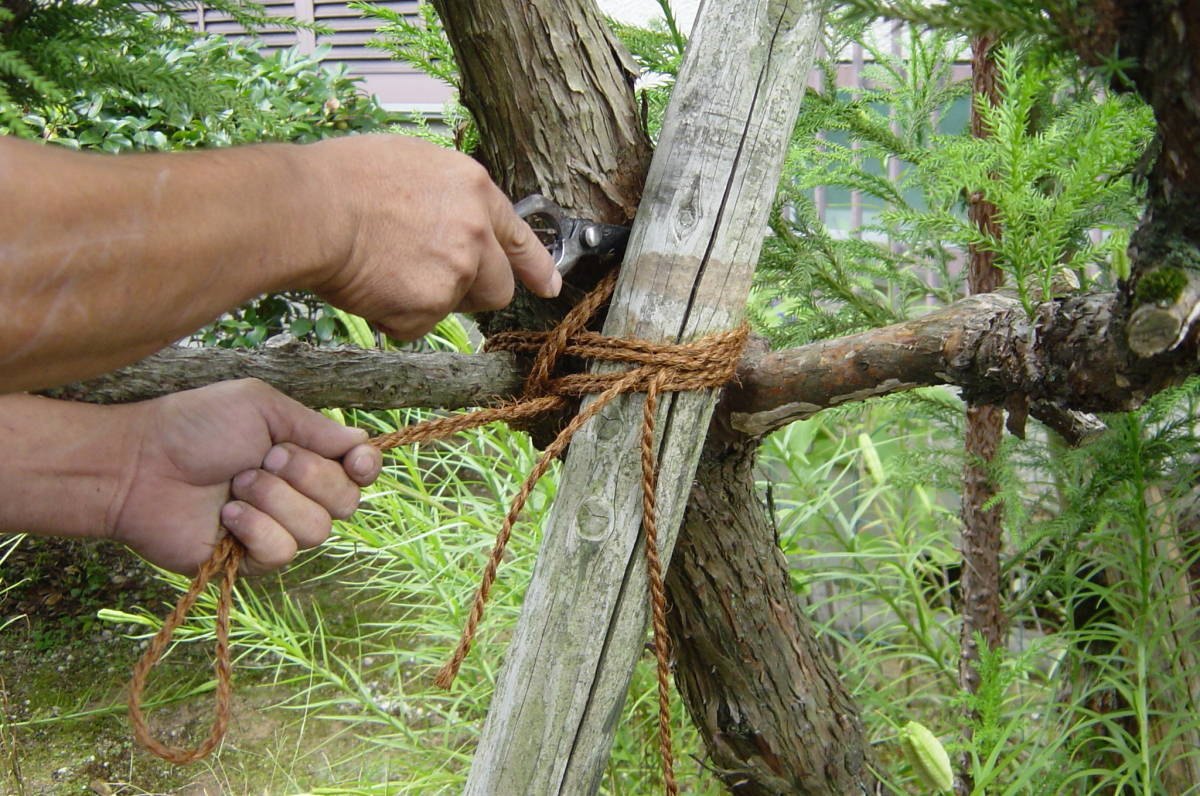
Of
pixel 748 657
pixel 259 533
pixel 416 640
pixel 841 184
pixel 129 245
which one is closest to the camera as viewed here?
pixel 129 245

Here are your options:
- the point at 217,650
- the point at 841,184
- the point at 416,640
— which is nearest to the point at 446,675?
the point at 217,650

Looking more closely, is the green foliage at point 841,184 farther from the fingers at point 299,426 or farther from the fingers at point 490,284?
the fingers at point 299,426

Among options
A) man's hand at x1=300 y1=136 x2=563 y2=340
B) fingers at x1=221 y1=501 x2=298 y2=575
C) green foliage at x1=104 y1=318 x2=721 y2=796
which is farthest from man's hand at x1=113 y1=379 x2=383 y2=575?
green foliage at x1=104 y1=318 x2=721 y2=796

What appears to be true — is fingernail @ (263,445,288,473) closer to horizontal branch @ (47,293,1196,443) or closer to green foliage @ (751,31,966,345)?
horizontal branch @ (47,293,1196,443)

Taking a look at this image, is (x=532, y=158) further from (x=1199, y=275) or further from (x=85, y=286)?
(x=1199, y=275)

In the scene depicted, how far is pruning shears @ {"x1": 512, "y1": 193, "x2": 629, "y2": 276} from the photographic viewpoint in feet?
4.11

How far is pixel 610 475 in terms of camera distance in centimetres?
119

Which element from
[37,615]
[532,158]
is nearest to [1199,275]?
[532,158]

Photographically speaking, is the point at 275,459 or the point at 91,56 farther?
the point at 275,459

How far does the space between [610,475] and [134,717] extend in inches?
25.6

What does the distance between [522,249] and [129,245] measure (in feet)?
1.67

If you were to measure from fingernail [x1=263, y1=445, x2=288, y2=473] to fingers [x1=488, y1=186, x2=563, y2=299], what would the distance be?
1.30ft

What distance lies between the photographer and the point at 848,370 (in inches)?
49.7

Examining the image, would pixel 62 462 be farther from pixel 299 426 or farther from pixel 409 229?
pixel 409 229
